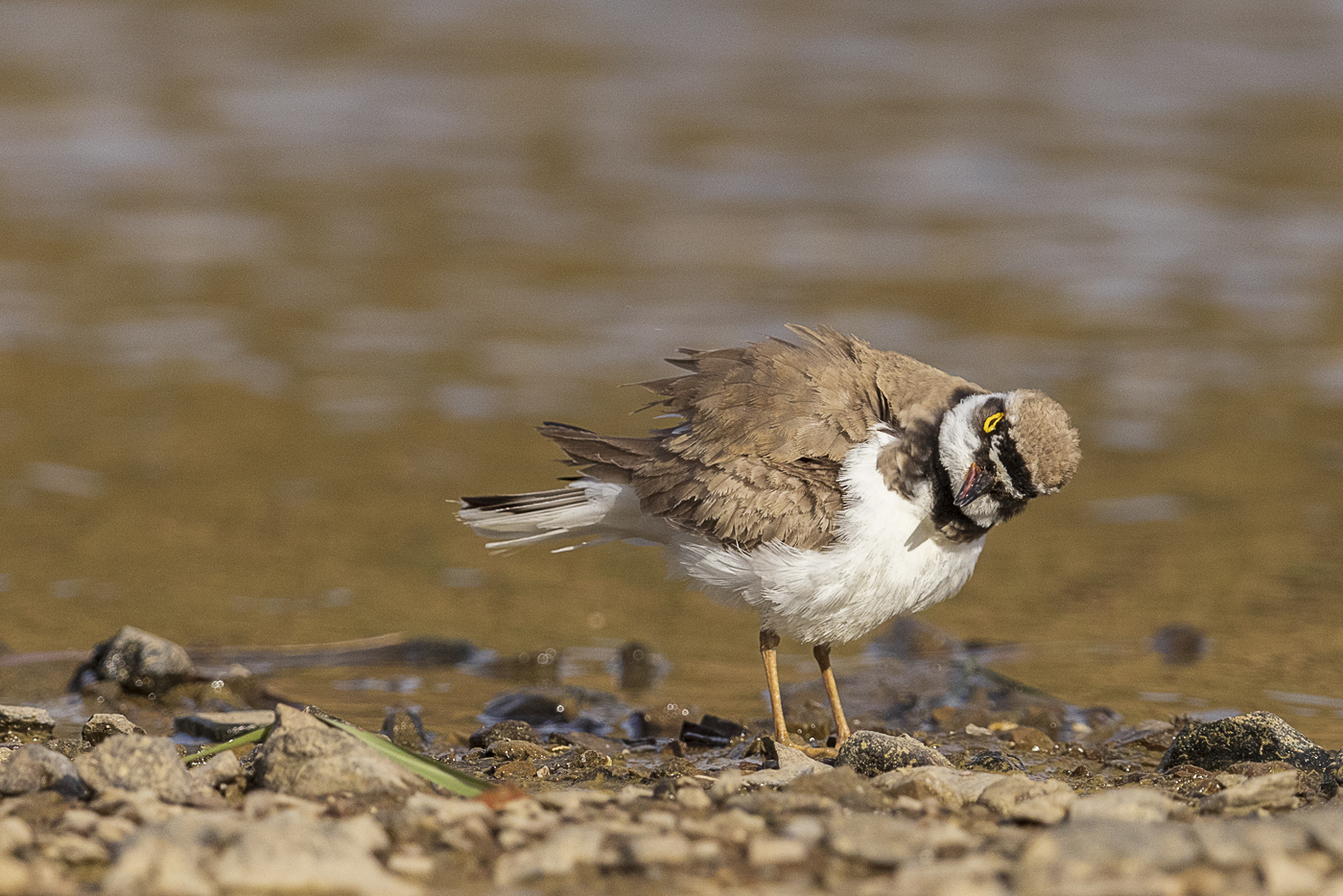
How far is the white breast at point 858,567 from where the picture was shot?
259 inches

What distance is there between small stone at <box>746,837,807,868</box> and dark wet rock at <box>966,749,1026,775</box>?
84.7 inches

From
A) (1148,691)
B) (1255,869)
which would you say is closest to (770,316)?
(1148,691)

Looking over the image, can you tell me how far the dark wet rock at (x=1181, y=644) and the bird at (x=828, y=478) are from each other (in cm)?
226

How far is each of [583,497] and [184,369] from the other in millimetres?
7598

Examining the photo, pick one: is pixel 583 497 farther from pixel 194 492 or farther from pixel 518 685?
pixel 194 492

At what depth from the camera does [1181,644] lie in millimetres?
8672

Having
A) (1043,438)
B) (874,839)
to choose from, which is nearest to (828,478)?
(1043,438)

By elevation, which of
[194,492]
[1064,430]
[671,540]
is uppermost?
[1064,430]

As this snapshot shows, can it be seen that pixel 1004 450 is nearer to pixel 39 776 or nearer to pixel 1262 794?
pixel 1262 794

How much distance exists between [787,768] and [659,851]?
171 centimetres

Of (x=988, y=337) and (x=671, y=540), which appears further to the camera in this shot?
(x=988, y=337)

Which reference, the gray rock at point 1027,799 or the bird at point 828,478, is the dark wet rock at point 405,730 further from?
the gray rock at point 1027,799

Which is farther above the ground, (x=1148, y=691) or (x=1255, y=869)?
(x=1255, y=869)

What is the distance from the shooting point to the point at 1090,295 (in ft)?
53.2
